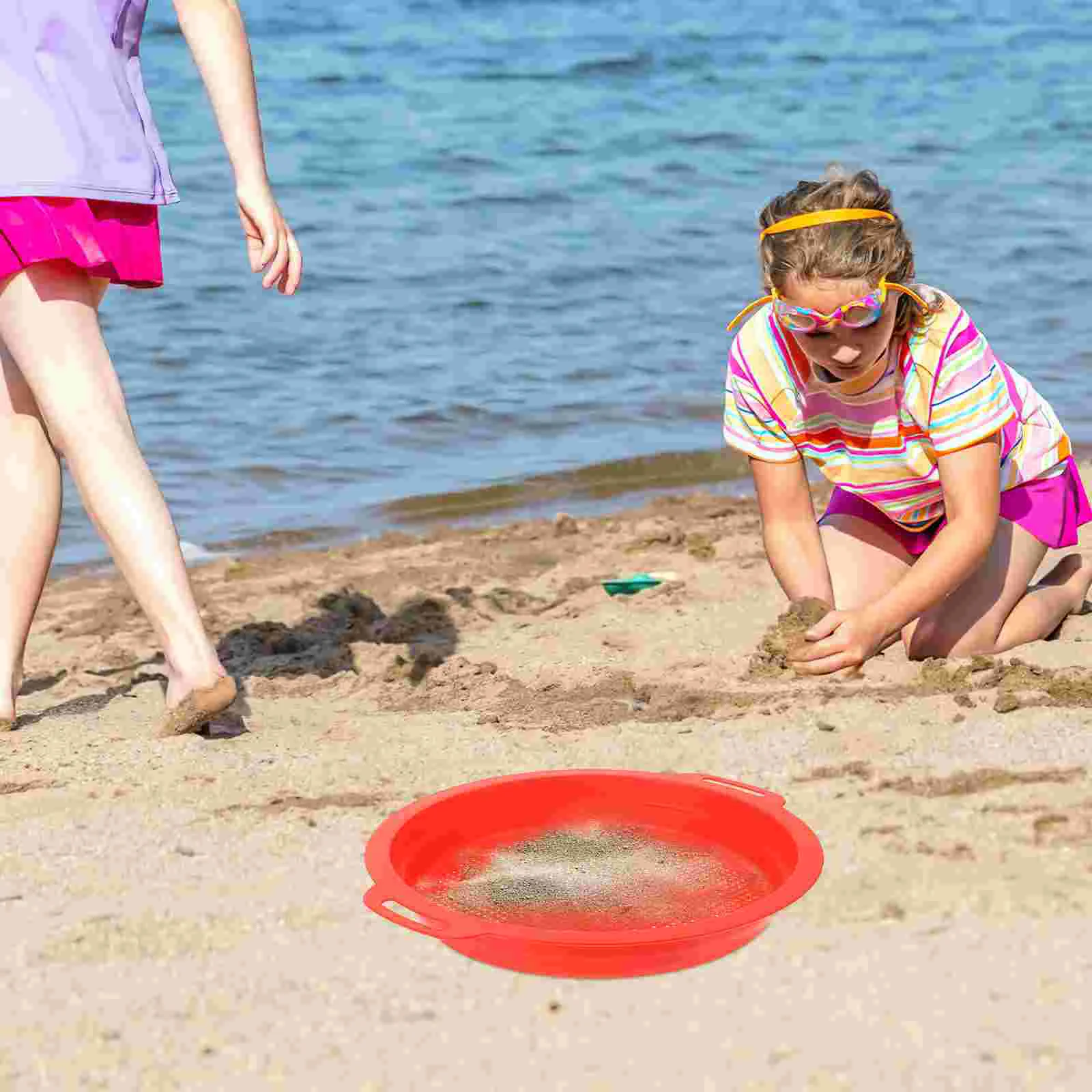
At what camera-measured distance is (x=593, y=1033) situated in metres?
2.04

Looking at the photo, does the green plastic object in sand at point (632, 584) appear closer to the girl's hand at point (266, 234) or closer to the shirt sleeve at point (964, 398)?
the shirt sleeve at point (964, 398)

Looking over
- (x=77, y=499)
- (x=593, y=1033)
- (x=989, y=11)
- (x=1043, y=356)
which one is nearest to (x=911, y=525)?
(x=593, y=1033)

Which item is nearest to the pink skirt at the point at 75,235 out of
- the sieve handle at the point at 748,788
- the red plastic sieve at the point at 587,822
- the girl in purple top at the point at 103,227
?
the girl in purple top at the point at 103,227

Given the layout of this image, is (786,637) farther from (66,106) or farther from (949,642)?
(66,106)

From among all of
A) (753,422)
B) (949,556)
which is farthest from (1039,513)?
(753,422)

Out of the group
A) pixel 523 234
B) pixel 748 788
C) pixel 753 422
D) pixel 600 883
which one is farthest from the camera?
pixel 523 234

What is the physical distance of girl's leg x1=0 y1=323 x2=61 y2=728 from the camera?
326 centimetres

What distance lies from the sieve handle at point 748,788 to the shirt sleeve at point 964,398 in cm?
93

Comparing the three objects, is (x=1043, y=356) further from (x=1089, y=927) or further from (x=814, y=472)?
(x=1089, y=927)

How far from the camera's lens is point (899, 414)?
346cm

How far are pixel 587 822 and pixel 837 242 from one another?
1193mm

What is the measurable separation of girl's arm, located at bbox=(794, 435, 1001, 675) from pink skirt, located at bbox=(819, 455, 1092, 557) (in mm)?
434

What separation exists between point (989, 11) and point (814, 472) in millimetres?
16241

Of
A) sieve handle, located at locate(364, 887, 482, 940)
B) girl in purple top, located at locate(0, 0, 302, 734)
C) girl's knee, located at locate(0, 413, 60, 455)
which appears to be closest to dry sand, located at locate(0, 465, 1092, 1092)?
sieve handle, located at locate(364, 887, 482, 940)
